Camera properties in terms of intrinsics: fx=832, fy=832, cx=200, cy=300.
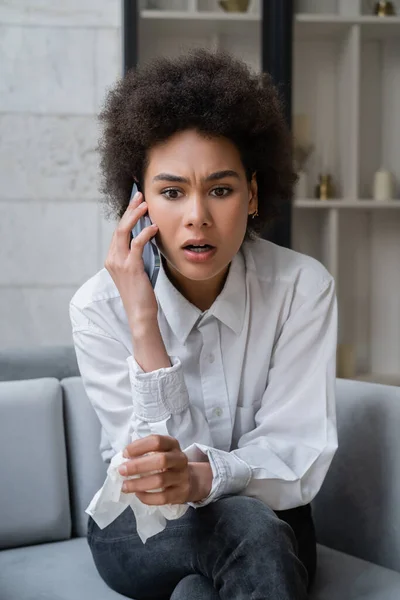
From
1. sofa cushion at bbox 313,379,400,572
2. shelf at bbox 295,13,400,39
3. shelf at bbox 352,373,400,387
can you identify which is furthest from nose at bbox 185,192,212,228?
shelf at bbox 352,373,400,387

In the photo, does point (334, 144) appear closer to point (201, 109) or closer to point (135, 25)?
point (135, 25)

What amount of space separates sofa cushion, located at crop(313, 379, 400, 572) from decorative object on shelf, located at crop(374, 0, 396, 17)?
6.15 feet

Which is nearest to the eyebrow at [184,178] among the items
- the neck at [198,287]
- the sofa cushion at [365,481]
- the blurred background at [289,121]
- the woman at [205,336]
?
the woman at [205,336]

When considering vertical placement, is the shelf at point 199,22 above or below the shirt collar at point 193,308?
above

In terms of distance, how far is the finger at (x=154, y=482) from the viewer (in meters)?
1.16

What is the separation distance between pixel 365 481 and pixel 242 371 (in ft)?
1.06

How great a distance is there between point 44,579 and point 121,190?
0.70 m

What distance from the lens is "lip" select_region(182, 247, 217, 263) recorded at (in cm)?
133

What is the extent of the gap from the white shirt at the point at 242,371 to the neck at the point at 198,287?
2 centimetres

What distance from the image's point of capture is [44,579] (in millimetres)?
1441

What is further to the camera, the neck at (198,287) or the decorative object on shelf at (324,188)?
the decorative object on shelf at (324,188)

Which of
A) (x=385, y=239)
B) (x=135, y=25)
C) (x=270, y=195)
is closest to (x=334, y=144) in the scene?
(x=385, y=239)

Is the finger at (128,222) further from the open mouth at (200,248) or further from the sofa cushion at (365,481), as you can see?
the sofa cushion at (365,481)

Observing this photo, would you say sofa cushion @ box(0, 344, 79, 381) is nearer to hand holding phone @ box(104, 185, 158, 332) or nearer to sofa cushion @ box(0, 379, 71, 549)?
sofa cushion @ box(0, 379, 71, 549)
